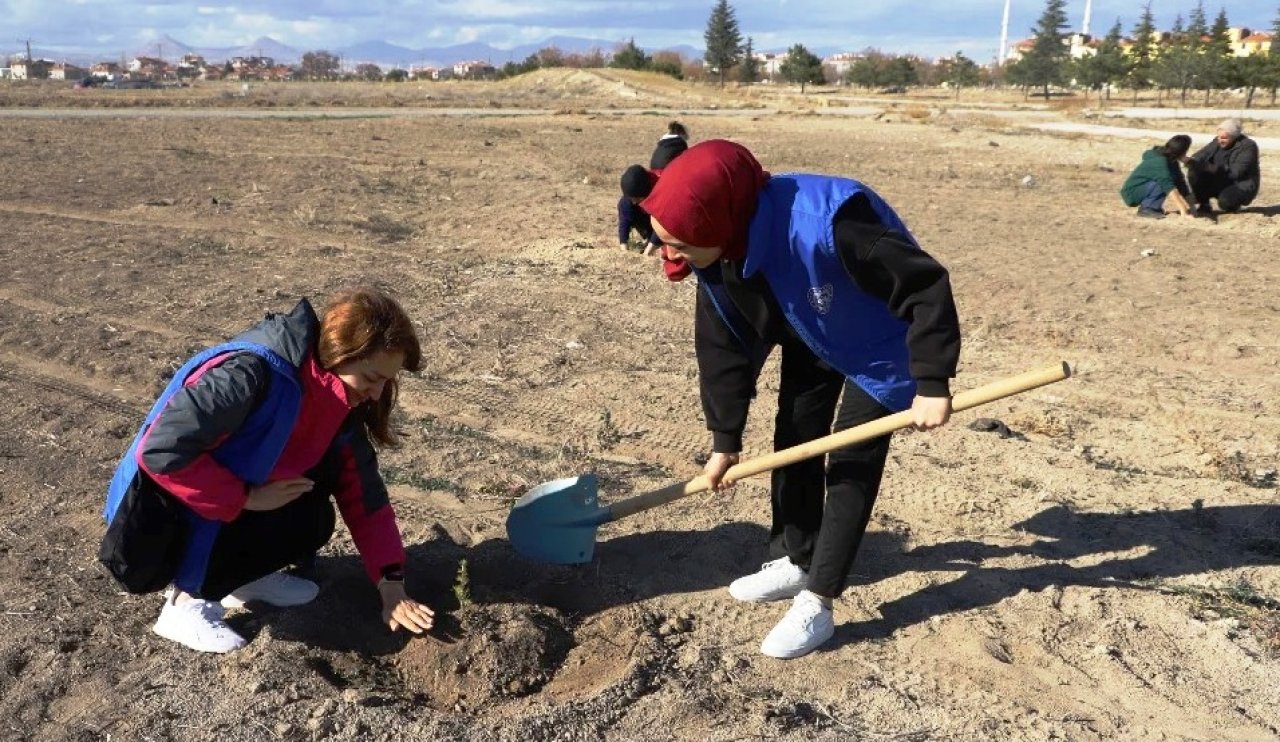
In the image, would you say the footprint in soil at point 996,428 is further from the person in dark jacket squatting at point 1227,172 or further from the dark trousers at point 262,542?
the person in dark jacket squatting at point 1227,172

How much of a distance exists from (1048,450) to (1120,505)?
1.94ft

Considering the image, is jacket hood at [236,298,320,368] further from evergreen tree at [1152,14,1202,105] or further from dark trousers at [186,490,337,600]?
evergreen tree at [1152,14,1202,105]

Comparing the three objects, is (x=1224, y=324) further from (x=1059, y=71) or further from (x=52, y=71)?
(x=52, y=71)

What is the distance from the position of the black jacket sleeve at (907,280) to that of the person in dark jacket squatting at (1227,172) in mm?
9867

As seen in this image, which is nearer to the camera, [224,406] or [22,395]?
[224,406]

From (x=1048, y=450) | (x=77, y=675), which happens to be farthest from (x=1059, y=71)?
(x=77, y=675)

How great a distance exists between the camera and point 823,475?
3.32m

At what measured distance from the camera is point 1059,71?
50.2 m

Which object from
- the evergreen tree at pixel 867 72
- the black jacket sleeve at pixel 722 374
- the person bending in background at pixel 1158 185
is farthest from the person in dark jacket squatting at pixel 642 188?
the evergreen tree at pixel 867 72

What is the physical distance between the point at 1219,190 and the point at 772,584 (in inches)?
384

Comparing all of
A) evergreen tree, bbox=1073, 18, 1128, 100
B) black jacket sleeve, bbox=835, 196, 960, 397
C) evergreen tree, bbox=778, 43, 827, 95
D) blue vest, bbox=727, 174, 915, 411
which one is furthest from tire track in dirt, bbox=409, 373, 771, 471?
evergreen tree, bbox=778, 43, 827, 95

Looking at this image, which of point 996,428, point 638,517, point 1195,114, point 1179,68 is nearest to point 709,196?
point 638,517

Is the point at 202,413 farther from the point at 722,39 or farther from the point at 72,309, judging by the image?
the point at 722,39

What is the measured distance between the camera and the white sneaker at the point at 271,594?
3.23 m
